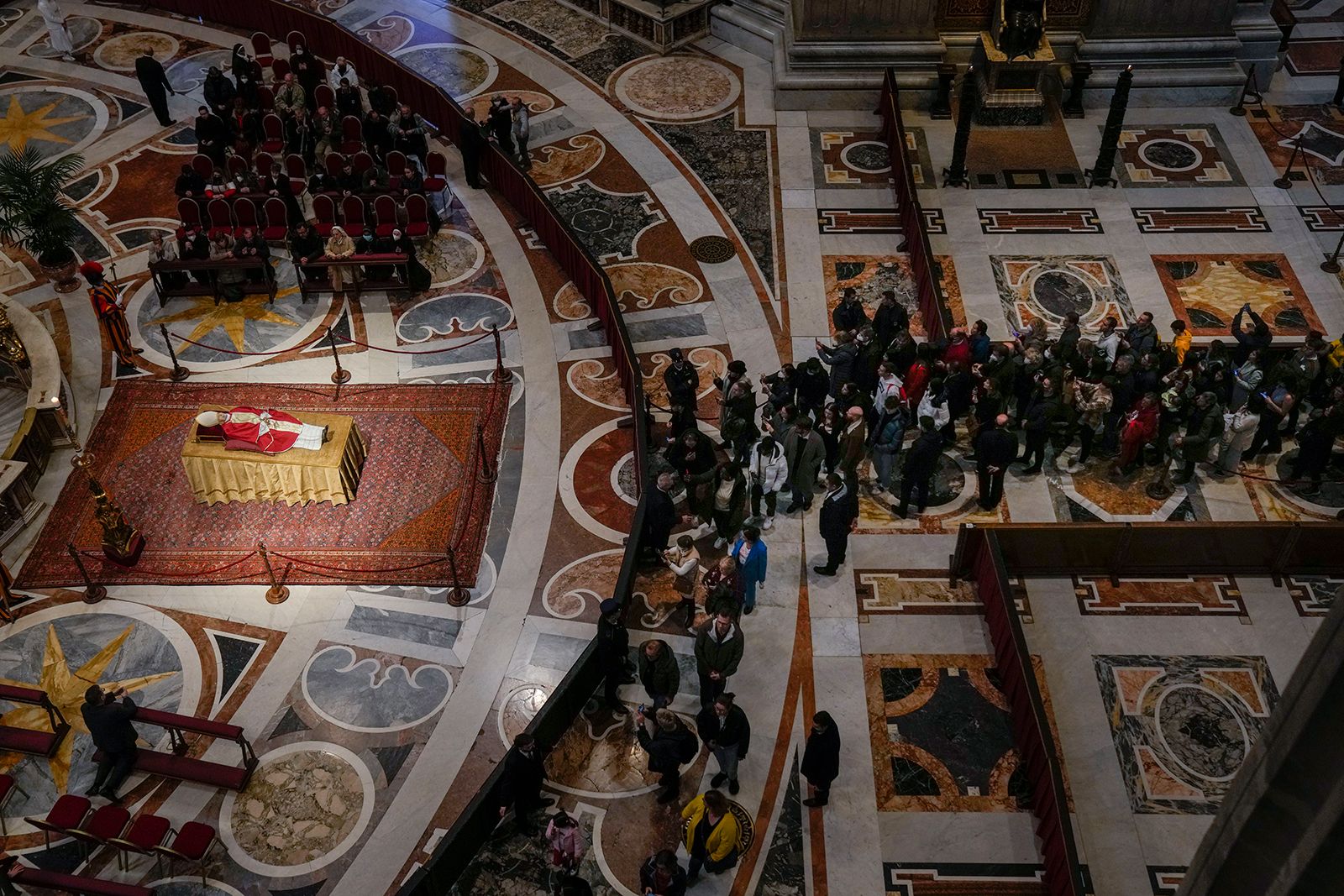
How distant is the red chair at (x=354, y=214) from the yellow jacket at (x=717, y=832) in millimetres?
10000

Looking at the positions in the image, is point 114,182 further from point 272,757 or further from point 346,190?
point 272,757

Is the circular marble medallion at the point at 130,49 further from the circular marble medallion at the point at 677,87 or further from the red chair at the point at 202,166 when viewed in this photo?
the circular marble medallion at the point at 677,87

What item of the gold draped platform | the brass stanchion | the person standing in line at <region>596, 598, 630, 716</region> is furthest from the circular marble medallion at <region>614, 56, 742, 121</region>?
the person standing in line at <region>596, 598, 630, 716</region>

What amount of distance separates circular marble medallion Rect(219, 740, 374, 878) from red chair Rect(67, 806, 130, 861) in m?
0.82

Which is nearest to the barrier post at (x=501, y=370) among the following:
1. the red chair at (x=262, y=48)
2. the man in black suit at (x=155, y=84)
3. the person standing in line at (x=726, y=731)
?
the person standing in line at (x=726, y=731)

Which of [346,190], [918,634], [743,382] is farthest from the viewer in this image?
[346,190]

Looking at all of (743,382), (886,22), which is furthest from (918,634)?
(886,22)

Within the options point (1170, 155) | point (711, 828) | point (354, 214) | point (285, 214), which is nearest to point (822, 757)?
point (711, 828)

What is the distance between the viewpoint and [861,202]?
17.3 meters

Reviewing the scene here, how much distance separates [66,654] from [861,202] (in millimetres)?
11397

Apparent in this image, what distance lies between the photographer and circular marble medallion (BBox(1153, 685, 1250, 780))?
10.8 meters

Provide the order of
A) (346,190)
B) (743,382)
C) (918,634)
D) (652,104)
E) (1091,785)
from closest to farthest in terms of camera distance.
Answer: (1091,785) < (918,634) < (743,382) < (346,190) < (652,104)

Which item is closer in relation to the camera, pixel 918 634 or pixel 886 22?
pixel 918 634

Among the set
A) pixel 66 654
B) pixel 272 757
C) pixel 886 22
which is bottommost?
pixel 272 757
